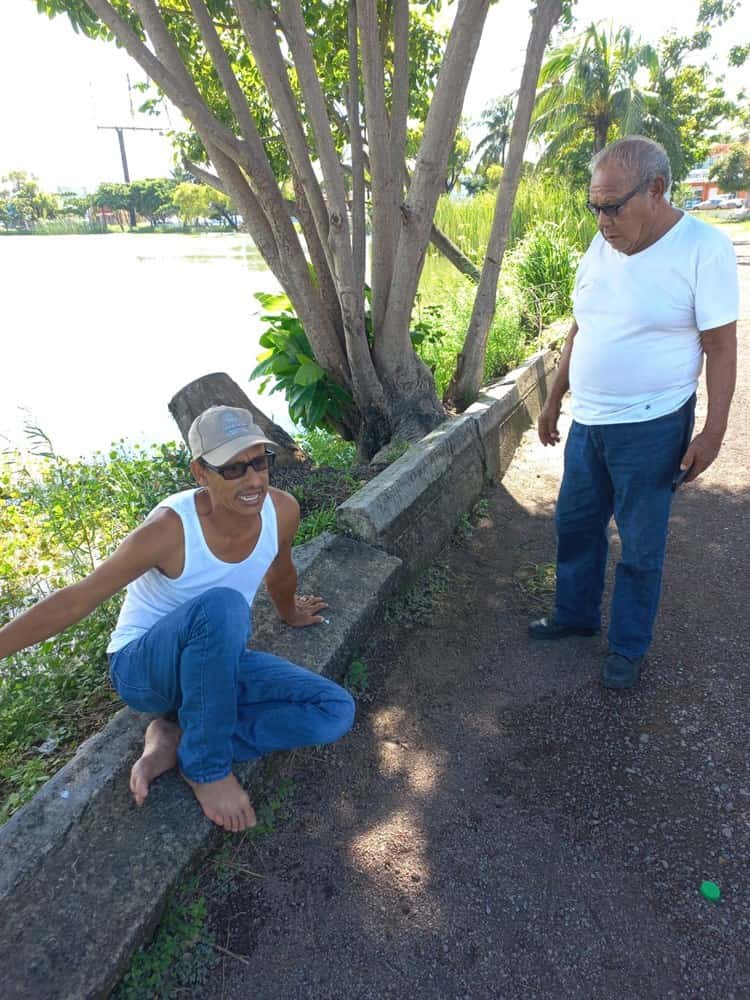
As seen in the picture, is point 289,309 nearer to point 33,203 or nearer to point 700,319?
point 700,319

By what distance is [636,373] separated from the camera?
2447 millimetres

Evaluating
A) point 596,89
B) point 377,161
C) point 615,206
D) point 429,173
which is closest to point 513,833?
point 615,206

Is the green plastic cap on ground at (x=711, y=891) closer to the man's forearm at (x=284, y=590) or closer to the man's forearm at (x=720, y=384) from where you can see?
the man's forearm at (x=720, y=384)

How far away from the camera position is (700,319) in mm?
2246

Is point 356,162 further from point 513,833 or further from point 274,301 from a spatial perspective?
point 513,833

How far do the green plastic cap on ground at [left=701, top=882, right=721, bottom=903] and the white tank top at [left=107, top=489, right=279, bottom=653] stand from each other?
5.53ft

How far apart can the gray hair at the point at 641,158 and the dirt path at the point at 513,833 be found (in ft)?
6.47

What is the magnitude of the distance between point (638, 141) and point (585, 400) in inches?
36.2

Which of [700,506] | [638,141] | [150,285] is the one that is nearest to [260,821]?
[638,141]

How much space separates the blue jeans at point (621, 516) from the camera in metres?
2.51

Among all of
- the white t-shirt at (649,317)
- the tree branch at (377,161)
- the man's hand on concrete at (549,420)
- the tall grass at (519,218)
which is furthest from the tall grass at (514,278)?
the white t-shirt at (649,317)

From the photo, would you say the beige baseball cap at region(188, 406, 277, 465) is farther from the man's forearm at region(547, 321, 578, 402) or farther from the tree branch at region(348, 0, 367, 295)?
the tree branch at region(348, 0, 367, 295)

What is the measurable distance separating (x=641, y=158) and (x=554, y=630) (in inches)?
A: 78.9

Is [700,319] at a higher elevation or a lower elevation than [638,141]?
lower
